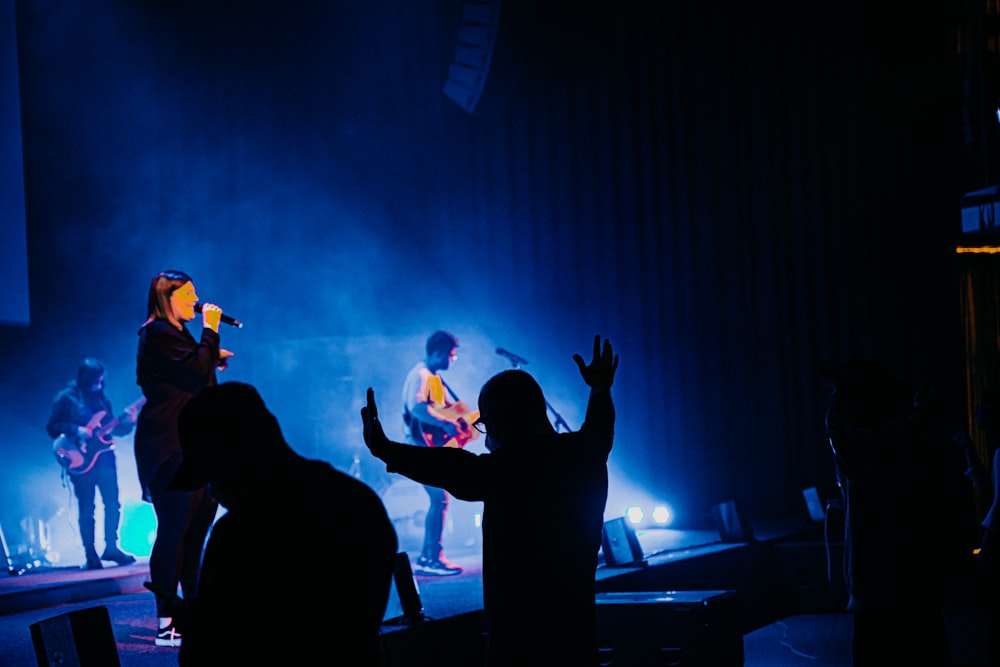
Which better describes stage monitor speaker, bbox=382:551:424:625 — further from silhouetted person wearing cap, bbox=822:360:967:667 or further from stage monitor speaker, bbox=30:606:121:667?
stage monitor speaker, bbox=30:606:121:667

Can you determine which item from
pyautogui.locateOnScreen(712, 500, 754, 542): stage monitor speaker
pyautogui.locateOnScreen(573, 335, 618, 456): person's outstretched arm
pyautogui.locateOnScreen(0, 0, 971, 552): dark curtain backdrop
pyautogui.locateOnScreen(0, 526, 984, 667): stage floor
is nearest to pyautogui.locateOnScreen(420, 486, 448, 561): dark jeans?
pyautogui.locateOnScreen(0, 526, 984, 667): stage floor

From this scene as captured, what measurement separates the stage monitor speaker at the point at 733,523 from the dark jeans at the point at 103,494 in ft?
12.8

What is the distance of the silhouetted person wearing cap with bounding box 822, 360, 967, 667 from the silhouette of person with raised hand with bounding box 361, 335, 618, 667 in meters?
1.28

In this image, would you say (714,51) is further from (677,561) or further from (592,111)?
(677,561)

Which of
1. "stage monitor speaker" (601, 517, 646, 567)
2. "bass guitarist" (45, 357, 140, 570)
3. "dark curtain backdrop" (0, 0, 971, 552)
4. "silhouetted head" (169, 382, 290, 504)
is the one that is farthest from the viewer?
"dark curtain backdrop" (0, 0, 971, 552)

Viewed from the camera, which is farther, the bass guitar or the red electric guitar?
the bass guitar

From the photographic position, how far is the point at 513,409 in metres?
2.74

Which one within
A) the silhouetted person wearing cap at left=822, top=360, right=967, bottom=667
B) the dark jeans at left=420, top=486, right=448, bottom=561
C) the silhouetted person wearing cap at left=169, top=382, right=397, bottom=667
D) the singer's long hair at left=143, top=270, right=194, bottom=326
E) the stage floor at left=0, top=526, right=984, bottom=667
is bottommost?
the stage floor at left=0, top=526, right=984, bottom=667

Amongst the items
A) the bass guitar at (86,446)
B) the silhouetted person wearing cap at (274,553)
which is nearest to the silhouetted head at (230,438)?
the silhouetted person wearing cap at (274,553)

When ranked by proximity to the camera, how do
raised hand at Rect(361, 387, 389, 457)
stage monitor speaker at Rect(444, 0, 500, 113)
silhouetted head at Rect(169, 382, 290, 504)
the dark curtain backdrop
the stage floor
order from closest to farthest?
silhouetted head at Rect(169, 382, 290, 504) → raised hand at Rect(361, 387, 389, 457) → the stage floor → the dark curtain backdrop → stage monitor speaker at Rect(444, 0, 500, 113)

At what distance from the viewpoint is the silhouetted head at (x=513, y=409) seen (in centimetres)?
275

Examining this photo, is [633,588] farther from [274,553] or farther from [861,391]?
[274,553]

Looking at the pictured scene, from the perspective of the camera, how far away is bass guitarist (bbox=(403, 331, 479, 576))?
6.34m

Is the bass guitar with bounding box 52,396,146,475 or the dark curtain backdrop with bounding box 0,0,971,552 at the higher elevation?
the dark curtain backdrop with bounding box 0,0,971,552
